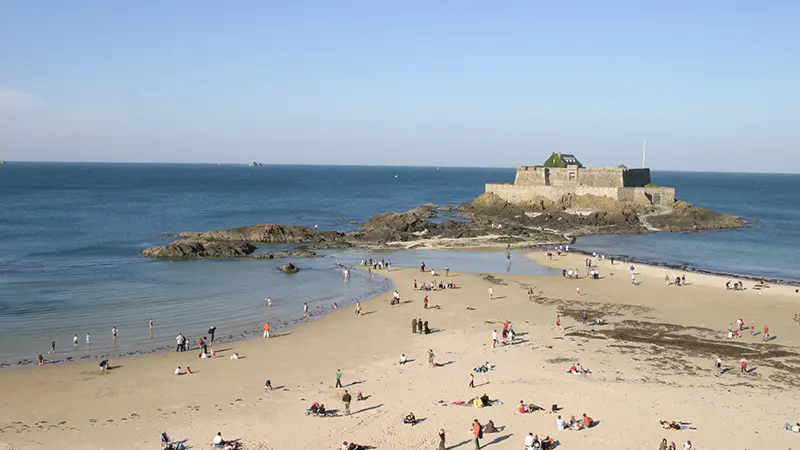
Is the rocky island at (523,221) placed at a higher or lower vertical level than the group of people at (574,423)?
higher

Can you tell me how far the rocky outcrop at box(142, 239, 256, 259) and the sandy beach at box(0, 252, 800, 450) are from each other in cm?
1806

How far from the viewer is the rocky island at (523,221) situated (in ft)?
159

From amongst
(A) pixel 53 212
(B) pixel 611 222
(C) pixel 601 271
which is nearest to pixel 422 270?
(C) pixel 601 271

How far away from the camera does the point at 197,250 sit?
43.5 meters

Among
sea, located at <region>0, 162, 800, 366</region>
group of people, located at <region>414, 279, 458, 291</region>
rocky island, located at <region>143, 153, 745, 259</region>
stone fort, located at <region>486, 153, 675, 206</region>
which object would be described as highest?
stone fort, located at <region>486, 153, 675, 206</region>

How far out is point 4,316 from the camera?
86.9ft

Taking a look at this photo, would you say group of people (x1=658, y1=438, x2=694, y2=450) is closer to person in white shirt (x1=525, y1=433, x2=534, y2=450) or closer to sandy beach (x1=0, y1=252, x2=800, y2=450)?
sandy beach (x1=0, y1=252, x2=800, y2=450)

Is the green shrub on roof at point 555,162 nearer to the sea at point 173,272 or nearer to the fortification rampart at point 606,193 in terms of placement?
the fortification rampart at point 606,193

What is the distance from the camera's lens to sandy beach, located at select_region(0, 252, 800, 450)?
1547 centimetres

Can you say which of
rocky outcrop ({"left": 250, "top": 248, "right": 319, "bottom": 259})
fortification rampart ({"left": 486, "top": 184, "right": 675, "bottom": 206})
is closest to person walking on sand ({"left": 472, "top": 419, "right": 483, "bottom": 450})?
rocky outcrop ({"left": 250, "top": 248, "right": 319, "bottom": 259})

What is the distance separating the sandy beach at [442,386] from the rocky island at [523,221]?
67.5ft

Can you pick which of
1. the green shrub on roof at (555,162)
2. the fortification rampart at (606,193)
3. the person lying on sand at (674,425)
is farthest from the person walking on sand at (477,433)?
the green shrub on roof at (555,162)

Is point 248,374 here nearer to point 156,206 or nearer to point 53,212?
point 53,212

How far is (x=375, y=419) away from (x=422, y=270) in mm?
21278
